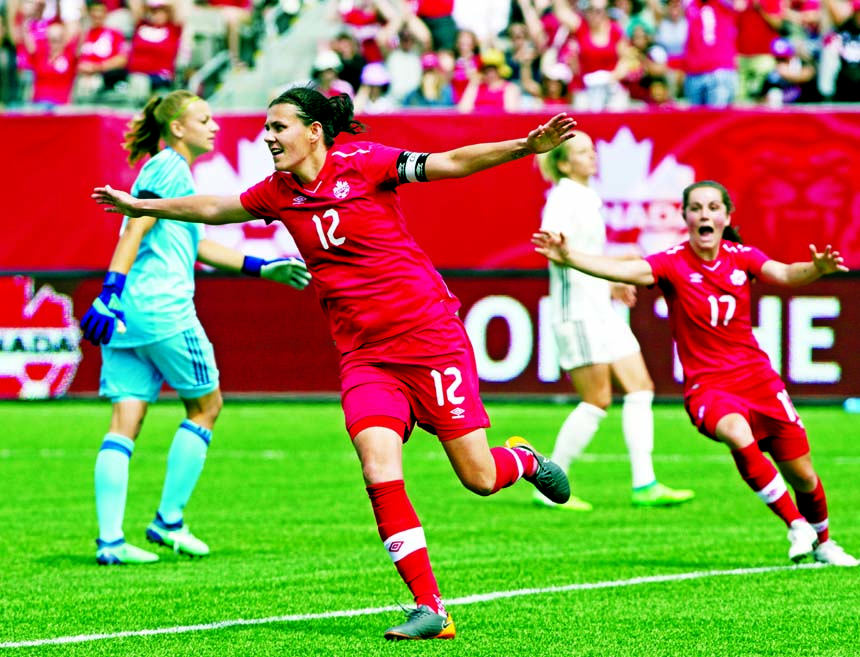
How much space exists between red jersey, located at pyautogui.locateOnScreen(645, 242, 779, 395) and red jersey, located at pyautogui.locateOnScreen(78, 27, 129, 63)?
1426cm

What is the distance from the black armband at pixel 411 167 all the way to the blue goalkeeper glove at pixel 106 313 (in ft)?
6.98

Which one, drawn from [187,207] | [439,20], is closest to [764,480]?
[187,207]

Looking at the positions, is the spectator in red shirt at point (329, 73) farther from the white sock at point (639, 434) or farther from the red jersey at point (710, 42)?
the white sock at point (639, 434)

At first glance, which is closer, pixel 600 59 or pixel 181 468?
pixel 181 468

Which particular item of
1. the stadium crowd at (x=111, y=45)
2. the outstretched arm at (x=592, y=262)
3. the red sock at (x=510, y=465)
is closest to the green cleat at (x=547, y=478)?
the red sock at (x=510, y=465)

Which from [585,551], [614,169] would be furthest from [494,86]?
[585,551]

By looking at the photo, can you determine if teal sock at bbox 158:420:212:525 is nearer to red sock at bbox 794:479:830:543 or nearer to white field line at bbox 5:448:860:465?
red sock at bbox 794:479:830:543

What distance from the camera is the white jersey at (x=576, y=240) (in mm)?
10734

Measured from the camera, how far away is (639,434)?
35.4 ft

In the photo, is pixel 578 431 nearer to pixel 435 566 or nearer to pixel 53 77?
pixel 435 566

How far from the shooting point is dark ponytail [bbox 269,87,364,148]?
653 cm

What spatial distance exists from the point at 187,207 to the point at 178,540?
2424 mm

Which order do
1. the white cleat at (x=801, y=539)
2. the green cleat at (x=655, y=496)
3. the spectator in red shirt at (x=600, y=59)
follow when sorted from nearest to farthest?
the white cleat at (x=801, y=539), the green cleat at (x=655, y=496), the spectator in red shirt at (x=600, y=59)

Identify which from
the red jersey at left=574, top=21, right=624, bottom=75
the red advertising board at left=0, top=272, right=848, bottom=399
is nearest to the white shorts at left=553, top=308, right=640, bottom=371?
the red advertising board at left=0, top=272, right=848, bottom=399
